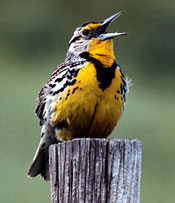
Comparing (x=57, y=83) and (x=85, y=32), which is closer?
(x=57, y=83)

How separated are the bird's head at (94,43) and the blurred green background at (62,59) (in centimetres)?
274

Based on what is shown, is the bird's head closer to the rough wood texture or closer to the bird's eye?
the bird's eye

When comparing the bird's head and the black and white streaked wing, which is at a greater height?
the bird's head

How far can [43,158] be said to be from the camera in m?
4.56

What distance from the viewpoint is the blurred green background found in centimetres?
778

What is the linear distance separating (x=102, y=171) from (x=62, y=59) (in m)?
7.61

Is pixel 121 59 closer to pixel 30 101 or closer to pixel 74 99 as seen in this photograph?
pixel 30 101

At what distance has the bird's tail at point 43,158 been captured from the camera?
4.43 meters

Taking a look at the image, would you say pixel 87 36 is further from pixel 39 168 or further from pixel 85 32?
pixel 39 168

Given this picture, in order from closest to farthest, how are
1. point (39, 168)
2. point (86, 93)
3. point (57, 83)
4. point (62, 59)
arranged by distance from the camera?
point (86, 93)
point (57, 83)
point (39, 168)
point (62, 59)

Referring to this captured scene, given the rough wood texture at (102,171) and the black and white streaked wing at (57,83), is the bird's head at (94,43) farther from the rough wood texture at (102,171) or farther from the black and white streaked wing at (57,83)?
the rough wood texture at (102,171)

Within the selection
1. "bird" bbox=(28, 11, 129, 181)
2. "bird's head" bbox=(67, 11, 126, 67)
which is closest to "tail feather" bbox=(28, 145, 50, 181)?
"bird" bbox=(28, 11, 129, 181)

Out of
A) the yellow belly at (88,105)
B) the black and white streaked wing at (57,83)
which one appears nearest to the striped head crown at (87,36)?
the black and white streaked wing at (57,83)

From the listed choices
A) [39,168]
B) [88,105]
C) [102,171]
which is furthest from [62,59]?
[102,171]
